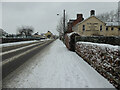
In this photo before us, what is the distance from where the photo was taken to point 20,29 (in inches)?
3607

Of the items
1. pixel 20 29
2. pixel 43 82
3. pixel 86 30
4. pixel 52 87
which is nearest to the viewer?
pixel 52 87

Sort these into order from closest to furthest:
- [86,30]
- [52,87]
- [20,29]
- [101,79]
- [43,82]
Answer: [52,87]
[43,82]
[101,79]
[86,30]
[20,29]

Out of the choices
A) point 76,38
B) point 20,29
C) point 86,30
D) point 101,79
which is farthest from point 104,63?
point 20,29

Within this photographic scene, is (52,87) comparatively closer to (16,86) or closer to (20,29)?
(16,86)

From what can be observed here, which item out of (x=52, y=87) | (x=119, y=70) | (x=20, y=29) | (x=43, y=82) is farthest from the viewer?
(x=20, y=29)

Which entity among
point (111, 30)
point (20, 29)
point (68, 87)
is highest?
point (20, 29)

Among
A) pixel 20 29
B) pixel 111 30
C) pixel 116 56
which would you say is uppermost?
pixel 20 29

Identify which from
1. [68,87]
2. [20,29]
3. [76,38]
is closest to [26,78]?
[68,87]

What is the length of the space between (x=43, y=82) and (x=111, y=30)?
33.2 m

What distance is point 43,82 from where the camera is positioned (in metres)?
3.66

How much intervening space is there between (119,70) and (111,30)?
32.5 metres

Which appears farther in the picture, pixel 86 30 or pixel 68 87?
pixel 86 30

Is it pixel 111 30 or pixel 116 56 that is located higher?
pixel 111 30

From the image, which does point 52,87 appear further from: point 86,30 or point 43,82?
point 86,30
